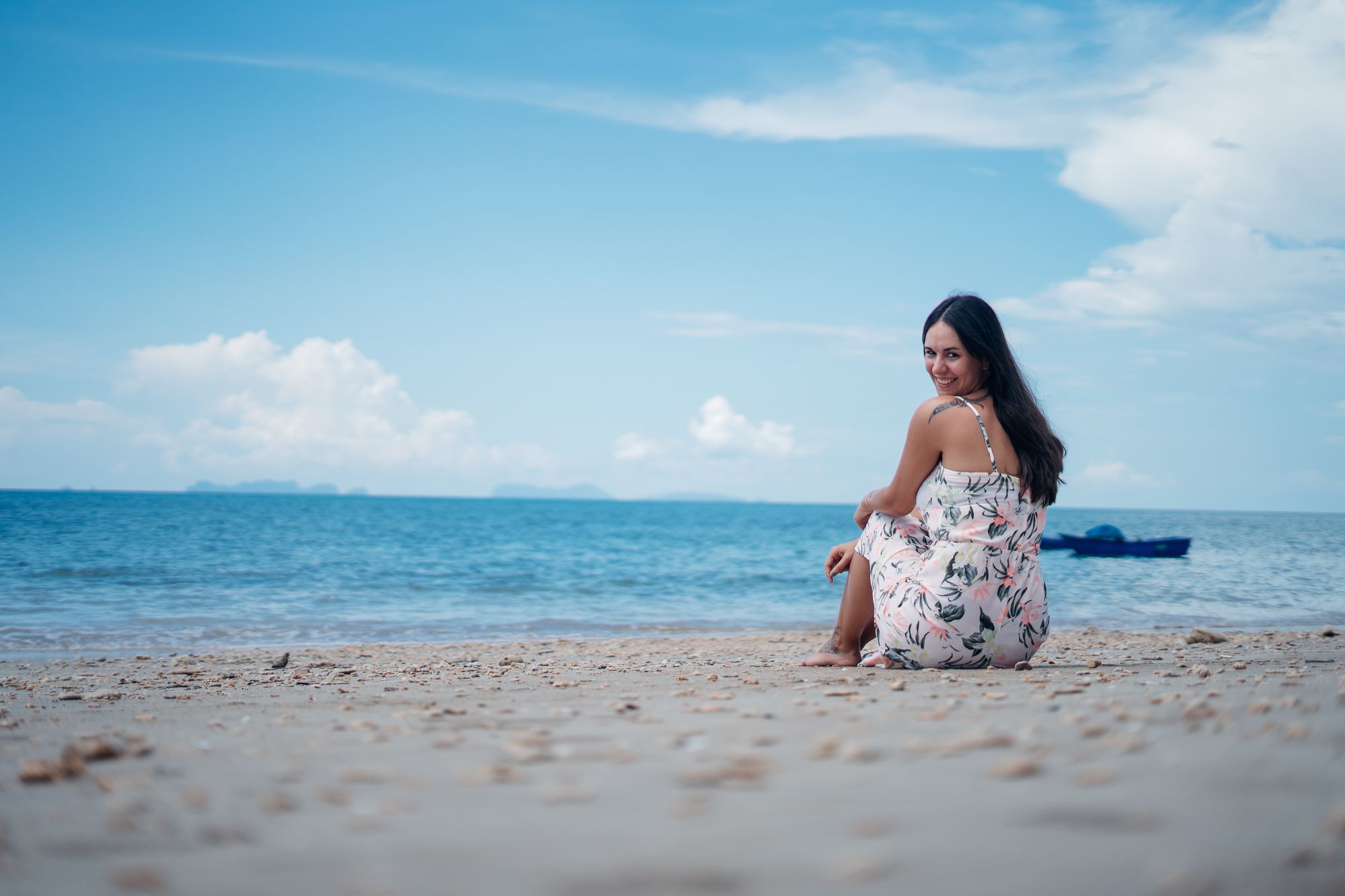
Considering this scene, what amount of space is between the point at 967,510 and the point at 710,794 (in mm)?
2501

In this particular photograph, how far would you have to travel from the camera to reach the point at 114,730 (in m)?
2.98

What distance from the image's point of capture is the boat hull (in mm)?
25359

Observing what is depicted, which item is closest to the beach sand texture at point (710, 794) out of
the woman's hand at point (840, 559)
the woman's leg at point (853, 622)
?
the woman's leg at point (853, 622)

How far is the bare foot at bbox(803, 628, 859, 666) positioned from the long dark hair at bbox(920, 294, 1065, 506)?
1.22m

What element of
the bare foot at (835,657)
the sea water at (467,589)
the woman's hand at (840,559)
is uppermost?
the woman's hand at (840,559)

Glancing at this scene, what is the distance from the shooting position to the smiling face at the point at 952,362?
403 centimetres

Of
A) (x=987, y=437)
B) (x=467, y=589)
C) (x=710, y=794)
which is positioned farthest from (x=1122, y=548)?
(x=710, y=794)

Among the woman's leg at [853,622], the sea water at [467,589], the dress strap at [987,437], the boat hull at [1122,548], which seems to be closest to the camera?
the dress strap at [987,437]

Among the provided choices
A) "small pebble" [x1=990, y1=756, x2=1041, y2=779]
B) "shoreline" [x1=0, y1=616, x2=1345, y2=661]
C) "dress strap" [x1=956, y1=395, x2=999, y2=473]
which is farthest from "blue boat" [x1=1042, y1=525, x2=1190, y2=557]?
"small pebble" [x1=990, y1=756, x2=1041, y2=779]

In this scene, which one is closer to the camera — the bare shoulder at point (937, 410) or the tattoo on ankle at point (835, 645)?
the bare shoulder at point (937, 410)

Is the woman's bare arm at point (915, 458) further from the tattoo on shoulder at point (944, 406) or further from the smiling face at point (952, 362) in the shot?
the smiling face at point (952, 362)

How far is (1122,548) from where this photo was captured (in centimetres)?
2569

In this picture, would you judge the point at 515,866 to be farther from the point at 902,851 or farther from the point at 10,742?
the point at 10,742

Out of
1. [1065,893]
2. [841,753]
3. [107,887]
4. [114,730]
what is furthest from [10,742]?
[1065,893]
